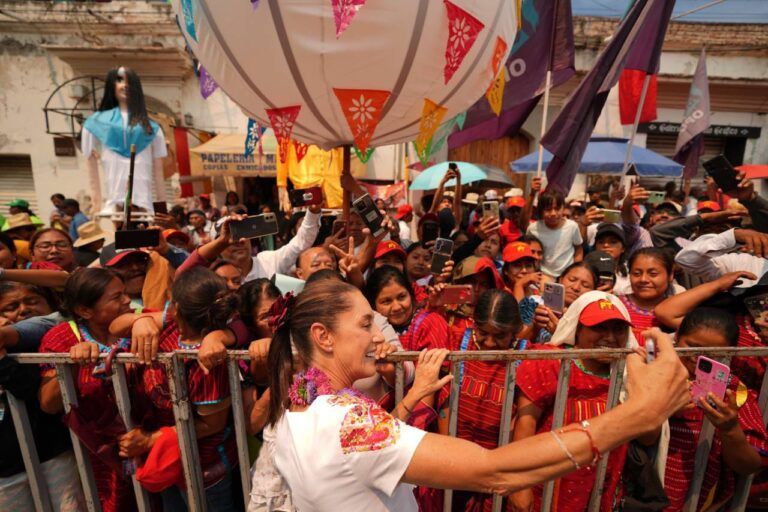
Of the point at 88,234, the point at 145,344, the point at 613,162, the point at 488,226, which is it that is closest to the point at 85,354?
the point at 145,344

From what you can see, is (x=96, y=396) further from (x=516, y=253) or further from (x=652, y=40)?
(x=652, y=40)

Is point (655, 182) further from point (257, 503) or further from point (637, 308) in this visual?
point (257, 503)

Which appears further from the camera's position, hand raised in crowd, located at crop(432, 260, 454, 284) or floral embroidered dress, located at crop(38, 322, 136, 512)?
hand raised in crowd, located at crop(432, 260, 454, 284)

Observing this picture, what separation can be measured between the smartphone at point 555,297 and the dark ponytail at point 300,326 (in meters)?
1.32

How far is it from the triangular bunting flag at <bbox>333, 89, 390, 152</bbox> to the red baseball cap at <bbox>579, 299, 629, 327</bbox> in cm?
140

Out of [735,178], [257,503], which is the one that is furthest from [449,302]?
[735,178]

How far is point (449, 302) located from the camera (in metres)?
2.10

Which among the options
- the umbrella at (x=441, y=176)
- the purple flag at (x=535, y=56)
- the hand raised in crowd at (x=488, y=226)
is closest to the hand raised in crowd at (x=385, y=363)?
the hand raised in crowd at (x=488, y=226)

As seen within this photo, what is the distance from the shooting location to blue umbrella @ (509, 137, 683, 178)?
24.3ft

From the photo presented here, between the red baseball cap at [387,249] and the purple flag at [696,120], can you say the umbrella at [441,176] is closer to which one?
the purple flag at [696,120]

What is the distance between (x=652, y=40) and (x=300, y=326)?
4857 mm

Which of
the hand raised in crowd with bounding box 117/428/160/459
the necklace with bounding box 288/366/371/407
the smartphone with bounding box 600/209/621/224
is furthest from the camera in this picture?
the smartphone with bounding box 600/209/621/224

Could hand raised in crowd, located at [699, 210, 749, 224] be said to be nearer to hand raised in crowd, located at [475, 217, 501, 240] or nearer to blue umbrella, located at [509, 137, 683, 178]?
hand raised in crowd, located at [475, 217, 501, 240]

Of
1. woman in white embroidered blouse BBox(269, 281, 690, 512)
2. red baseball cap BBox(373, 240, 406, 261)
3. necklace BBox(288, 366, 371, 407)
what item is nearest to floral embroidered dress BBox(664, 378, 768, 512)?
woman in white embroidered blouse BBox(269, 281, 690, 512)
